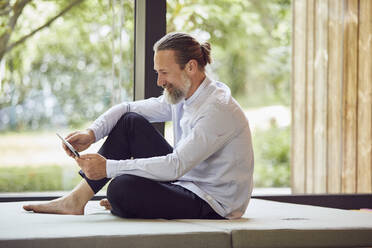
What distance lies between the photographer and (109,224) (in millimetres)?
2107

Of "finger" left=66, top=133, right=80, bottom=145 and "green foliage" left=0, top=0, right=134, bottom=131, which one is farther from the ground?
"green foliage" left=0, top=0, right=134, bottom=131

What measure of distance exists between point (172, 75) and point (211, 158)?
403 mm

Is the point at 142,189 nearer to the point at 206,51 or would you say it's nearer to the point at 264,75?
the point at 206,51

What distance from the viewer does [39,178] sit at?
4461mm

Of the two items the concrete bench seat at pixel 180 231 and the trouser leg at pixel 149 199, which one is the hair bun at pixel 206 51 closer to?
the trouser leg at pixel 149 199

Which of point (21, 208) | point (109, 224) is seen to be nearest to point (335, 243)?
point (109, 224)

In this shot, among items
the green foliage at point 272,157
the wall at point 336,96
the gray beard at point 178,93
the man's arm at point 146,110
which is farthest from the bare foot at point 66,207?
the green foliage at point 272,157

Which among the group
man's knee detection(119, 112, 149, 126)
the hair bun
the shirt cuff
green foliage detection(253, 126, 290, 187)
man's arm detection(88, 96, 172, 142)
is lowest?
green foliage detection(253, 126, 290, 187)

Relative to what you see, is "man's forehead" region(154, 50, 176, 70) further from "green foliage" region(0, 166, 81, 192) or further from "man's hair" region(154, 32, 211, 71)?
"green foliage" region(0, 166, 81, 192)

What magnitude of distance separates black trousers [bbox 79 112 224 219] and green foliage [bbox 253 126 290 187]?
4720 millimetres

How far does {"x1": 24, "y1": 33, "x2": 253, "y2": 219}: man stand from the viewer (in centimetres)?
227

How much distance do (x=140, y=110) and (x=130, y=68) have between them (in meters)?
1.17

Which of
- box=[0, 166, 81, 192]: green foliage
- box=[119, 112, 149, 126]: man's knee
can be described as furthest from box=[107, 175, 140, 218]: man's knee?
box=[0, 166, 81, 192]: green foliage

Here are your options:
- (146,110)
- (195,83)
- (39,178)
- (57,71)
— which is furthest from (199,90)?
(57,71)
